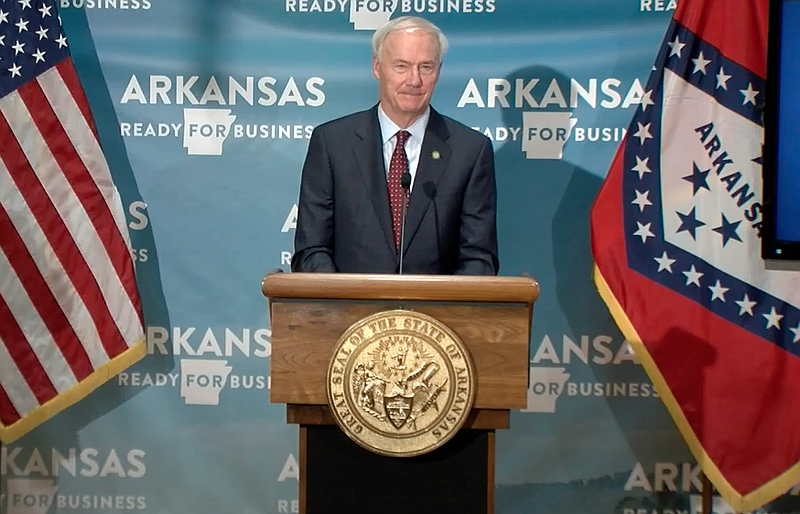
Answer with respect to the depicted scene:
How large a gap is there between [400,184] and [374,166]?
9 centimetres

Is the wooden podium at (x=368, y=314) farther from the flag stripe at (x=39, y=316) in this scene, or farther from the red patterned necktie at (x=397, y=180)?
the flag stripe at (x=39, y=316)

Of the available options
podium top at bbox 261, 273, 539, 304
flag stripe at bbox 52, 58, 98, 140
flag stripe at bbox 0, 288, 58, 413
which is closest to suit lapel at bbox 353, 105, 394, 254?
podium top at bbox 261, 273, 539, 304

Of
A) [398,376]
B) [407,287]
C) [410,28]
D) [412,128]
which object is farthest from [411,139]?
[398,376]

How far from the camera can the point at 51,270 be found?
105 inches

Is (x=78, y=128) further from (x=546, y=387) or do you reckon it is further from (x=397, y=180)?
(x=546, y=387)

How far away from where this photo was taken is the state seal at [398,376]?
4.95 ft

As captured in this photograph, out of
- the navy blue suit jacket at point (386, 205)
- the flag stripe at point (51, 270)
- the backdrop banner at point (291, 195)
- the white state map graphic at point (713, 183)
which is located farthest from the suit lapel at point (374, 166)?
the flag stripe at point (51, 270)

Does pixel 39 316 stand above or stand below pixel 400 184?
below

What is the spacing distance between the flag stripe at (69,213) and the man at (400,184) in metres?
1.02

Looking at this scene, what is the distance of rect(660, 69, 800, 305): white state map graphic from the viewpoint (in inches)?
98.7

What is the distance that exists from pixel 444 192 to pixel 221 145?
3.72ft

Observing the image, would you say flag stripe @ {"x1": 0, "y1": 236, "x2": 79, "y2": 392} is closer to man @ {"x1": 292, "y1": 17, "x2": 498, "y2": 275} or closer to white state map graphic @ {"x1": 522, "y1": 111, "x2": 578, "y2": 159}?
man @ {"x1": 292, "y1": 17, "x2": 498, "y2": 275}

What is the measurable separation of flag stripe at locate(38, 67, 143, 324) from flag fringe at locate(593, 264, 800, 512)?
5.19 ft

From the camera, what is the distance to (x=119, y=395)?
2893 mm
